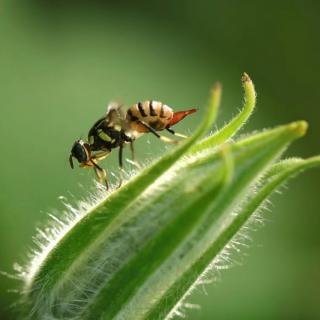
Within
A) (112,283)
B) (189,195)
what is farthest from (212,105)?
(112,283)

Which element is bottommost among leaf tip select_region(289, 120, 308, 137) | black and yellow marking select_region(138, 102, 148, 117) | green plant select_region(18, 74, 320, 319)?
green plant select_region(18, 74, 320, 319)

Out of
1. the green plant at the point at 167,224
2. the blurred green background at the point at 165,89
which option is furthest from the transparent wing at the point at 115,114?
the blurred green background at the point at 165,89

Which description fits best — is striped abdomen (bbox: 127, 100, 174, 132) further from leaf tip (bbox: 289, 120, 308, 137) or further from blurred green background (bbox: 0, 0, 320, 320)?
blurred green background (bbox: 0, 0, 320, 320)

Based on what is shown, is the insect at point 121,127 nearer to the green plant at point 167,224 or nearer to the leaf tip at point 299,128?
the green plant at point 167,224

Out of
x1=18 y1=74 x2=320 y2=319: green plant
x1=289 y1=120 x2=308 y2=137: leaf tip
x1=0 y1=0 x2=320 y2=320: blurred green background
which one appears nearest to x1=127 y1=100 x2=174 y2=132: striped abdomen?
x1=18 y1=74 x2=320 y2=319: green plant

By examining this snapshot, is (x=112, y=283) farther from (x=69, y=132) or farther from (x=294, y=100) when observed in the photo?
(x=294, y=100)

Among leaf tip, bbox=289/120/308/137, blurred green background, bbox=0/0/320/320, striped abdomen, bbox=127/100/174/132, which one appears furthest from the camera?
blurred green background, bbox=0/0/320/320
